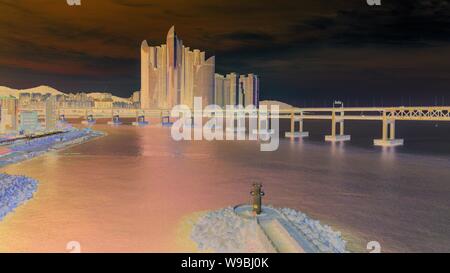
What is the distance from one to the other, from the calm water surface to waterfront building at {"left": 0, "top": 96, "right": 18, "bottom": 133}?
45.8 metres

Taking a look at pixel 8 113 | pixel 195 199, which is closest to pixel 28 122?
pixel 8 113

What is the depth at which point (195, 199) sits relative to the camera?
22922mm

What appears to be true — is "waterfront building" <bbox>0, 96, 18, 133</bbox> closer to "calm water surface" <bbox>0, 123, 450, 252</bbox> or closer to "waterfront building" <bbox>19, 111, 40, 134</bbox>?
"waterfront building" <bbox>19, 111, 40, 134</bbox>

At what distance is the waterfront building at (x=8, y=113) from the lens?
79250 millimetres

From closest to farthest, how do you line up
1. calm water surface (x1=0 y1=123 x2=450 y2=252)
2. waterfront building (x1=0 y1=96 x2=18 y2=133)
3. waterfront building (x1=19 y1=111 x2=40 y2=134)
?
calm water surface (x1=0 y1=123 x2=450 y2=252) < waterfront building (x1=0 y1=96 x2=18 y2=133) < waterfront building (x1=19 y1=111 x2=40 y2=134)

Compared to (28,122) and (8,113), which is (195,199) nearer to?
(28,122)

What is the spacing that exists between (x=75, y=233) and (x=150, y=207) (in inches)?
210

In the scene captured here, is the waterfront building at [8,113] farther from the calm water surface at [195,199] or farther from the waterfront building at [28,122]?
the calm water surface at [195,199]

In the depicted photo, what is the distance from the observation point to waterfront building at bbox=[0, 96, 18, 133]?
79250mm

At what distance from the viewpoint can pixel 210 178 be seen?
31734 millimetres

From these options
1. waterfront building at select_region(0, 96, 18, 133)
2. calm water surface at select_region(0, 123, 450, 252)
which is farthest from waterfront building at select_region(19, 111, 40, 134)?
calm water surface at select_region(0, 123, 450, 252)

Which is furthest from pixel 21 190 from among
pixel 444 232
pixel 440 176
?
pixel 440 176

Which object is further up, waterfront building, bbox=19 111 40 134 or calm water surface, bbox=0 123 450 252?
waterfront building, bbox=19 111 40 134
